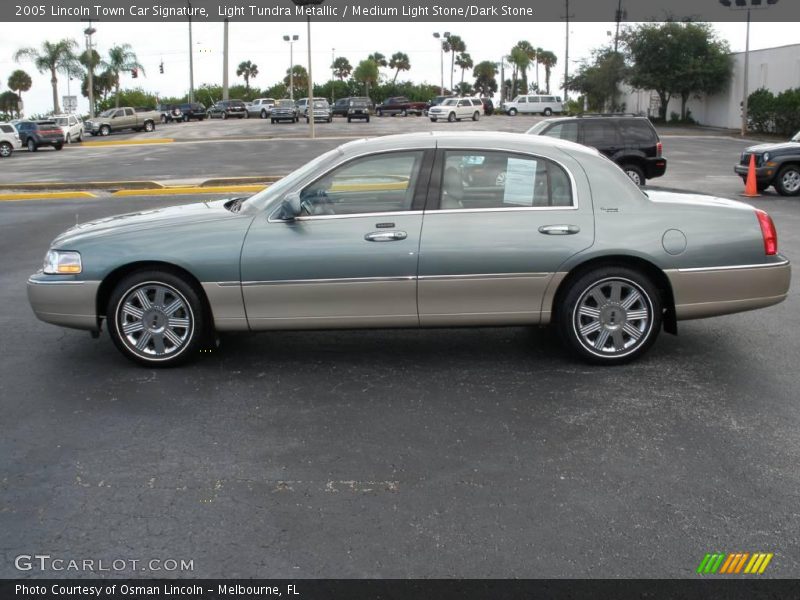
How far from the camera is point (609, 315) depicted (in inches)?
235

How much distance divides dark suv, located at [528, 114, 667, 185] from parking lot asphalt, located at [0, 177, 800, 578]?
1143cm

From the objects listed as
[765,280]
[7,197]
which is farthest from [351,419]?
[7,197]

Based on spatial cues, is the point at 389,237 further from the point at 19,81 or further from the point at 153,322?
the point at 19,81

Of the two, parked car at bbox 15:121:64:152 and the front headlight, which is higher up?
parked car at bbox 15:121:64:152

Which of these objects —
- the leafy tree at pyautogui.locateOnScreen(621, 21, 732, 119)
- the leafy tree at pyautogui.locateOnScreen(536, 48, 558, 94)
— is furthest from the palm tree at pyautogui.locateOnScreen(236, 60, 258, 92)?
the leafy tree at pyautogui.locateOnScreen(621, 21, 732, 119)

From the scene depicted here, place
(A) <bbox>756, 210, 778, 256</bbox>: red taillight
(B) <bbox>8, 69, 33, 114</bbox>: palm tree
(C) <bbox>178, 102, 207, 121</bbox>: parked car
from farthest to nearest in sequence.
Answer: (B) <bbox>8, 69, 33, 114</bbox>: palm tree
(C) <bbox>178, 102, 207, 121</bbox>: parked car
(A) <bbox>756, 210, 778, 256</bbox>: red taillight

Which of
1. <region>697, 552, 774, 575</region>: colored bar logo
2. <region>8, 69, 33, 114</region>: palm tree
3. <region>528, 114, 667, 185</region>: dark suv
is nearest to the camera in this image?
<region>697, 552, 774, 575</region>: colored bar logo

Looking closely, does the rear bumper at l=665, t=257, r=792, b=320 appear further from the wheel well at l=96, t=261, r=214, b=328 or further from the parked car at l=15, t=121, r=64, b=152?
the parked car at l=15, t=121, r=64, b=152

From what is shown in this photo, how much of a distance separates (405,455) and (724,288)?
9.14 ft

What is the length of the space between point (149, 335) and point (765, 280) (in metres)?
4.35

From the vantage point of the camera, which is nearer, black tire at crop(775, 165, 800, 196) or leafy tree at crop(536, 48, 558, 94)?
black tire at crop(775, 165, 800, 196)

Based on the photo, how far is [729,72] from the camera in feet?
185

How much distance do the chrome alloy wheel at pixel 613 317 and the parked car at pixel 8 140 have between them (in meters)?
36.6

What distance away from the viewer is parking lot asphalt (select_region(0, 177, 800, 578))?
3.60 m
